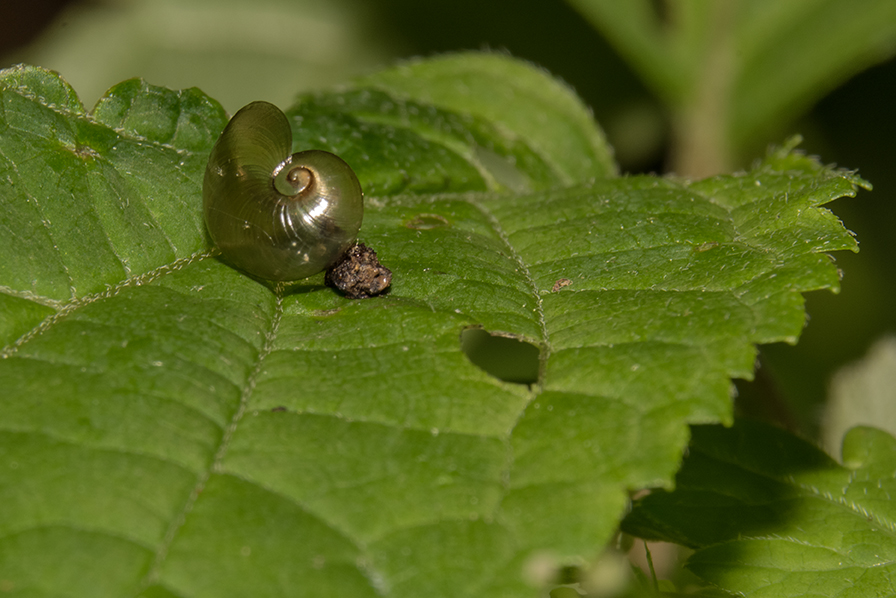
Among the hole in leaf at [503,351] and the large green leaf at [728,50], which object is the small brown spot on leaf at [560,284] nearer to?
the large green leaf at [728,50]

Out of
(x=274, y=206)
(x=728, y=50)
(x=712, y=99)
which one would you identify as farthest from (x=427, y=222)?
(x=728, y=50)

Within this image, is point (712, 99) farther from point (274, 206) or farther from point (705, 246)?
point (274, 206)

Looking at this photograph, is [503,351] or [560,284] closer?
[560,284]

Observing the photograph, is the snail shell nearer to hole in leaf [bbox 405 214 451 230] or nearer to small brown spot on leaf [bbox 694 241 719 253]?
hole in leaf [bbox 405 214 451 230]

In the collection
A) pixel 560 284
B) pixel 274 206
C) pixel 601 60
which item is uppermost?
pixel 601 60

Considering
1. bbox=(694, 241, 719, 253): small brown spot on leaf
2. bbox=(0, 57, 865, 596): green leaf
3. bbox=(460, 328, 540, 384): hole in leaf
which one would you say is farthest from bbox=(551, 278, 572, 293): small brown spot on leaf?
bbox=(460, 328, 540, 384): hole in leaf

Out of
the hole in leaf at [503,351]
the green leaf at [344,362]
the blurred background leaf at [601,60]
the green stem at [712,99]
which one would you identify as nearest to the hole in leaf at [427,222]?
the green leaf at [344,362]

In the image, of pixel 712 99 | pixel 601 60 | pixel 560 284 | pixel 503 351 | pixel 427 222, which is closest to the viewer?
pixel 560 284
